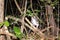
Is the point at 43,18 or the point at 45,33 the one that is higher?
the point at 43,18

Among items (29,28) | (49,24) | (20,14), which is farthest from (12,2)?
(49,24)

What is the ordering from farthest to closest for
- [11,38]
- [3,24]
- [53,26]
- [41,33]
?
[53,26]
[41,33]
[11,38]
[3,24]

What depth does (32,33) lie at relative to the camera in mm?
2010

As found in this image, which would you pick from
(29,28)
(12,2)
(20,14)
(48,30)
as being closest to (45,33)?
(48,30)

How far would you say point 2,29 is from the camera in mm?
1663

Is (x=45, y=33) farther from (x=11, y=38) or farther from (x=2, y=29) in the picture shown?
(x=2, y=29)

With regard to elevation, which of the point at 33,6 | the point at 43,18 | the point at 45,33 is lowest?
the point at 45,33

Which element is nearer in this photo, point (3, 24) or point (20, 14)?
point (3, 24)

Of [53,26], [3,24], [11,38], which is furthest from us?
[53,26]

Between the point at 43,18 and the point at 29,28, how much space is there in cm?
29

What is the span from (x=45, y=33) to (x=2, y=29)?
604 millimetres

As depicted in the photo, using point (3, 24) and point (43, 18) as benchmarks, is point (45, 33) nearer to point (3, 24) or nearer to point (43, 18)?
point (43, 18)

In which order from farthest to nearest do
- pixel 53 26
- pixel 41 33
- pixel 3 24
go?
pixel 53 26
pixel 41 33
pixel 3 24

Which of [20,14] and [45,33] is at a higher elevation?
[20,14]
